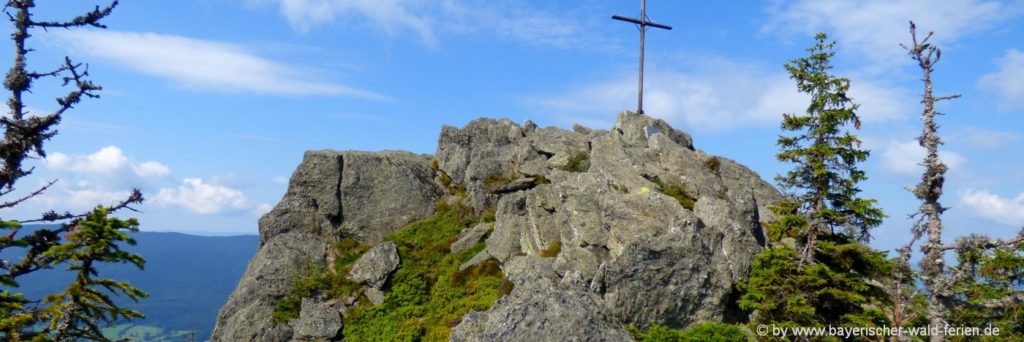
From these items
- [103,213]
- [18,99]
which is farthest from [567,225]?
[18,99]

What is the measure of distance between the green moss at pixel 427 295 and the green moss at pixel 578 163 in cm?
751

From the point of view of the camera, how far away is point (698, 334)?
2289 centimetres

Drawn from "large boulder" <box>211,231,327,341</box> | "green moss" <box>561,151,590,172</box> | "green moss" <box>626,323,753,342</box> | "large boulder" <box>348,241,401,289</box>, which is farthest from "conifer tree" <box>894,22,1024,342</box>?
"large boulder" <box>211,231,327,341</box>

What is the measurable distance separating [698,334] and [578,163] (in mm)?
16433

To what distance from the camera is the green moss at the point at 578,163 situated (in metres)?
37.1

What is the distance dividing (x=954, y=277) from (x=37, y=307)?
2348cm

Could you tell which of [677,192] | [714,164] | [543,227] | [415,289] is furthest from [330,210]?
[714,164]

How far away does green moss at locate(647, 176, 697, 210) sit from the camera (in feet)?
100

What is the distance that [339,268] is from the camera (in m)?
35.9

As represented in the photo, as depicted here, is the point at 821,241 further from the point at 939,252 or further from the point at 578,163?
the point at 578,163

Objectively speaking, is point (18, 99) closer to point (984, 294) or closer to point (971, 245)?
point (971, 245)

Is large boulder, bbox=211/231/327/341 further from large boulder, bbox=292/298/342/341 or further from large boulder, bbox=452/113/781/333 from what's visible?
large boulder, bbox=452/113/781/333

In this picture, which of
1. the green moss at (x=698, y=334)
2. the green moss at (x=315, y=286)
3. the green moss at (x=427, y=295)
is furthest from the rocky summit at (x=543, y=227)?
the green moss at (x=698, y=334)

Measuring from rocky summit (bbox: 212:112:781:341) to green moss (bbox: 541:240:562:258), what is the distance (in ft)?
0.36
